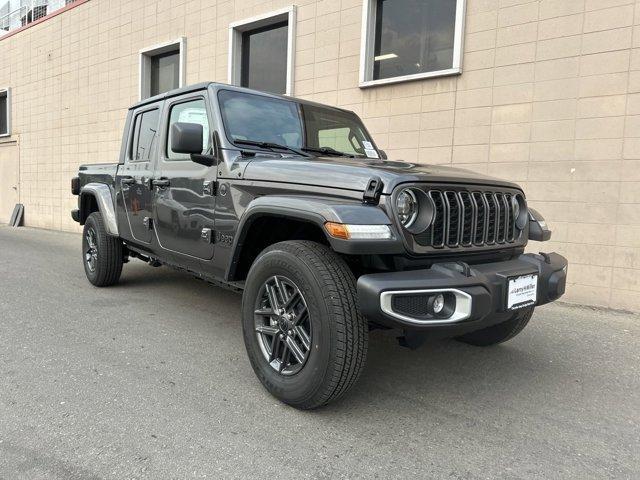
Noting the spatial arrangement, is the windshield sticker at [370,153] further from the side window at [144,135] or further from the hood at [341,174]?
the side window at [144,135]

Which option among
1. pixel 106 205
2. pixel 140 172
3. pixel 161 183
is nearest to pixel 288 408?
pixel 161 183

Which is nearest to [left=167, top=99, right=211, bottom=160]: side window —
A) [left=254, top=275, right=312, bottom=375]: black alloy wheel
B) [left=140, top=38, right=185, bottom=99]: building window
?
[left=254, top=275, right=312, bottom=375]: black alloy wheel

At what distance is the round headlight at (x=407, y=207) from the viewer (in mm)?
2605

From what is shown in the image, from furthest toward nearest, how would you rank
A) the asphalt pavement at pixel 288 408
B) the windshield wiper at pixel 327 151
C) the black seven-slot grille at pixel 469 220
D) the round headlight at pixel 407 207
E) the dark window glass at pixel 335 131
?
the dark window glass at pixel 335 131 → the windshield wiper at pixel 327 151 → the black seven-slot grille at pixel 469 220 → the round headlight at pixel 407 207 → the asphalt pavement at pixel 288 408

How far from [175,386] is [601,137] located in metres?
5.07

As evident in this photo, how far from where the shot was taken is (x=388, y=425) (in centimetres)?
270

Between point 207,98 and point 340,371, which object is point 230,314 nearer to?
point 207,98

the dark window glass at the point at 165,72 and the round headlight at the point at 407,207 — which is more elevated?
the dark window glass at the point at 165,72

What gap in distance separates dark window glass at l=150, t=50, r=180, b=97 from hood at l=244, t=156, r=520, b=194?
8.46 meters

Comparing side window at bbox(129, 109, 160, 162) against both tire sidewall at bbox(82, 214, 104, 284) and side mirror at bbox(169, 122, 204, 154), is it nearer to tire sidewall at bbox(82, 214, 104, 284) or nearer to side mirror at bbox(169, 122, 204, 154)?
tire sidewall at bbox(82, 214, 104, 284)

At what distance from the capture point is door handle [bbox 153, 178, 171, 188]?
4113 millimetres

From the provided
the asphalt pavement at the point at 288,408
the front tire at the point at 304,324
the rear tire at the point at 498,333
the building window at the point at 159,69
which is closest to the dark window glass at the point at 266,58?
the building window at the point at 159,69

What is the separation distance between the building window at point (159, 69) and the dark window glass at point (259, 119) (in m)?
7.13

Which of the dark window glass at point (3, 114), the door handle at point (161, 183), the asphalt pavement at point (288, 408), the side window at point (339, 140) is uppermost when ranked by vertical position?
the dark window glass at point (3, 114)
